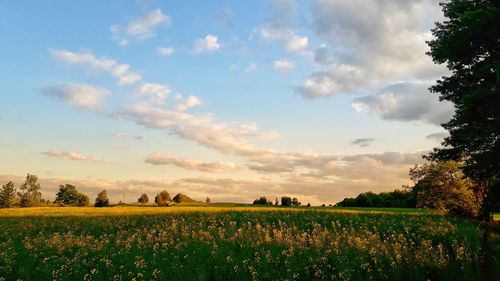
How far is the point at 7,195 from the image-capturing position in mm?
114250

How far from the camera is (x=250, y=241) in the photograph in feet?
54.2

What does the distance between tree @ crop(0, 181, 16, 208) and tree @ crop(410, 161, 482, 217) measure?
353 feet

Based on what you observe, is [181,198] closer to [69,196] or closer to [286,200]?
[286,200]

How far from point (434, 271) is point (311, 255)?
12.9ft

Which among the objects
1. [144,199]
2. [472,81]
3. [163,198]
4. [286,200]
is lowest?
[286,200]

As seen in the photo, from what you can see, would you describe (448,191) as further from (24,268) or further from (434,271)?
(24,268)

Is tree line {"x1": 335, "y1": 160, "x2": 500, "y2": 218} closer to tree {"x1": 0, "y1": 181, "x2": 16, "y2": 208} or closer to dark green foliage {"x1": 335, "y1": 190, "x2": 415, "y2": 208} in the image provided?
dark green foliage {"x1": 335, "y1": 190, "x2": 415, "y2": 208}

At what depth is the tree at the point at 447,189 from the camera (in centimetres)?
4366

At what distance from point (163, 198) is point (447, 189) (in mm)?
57297

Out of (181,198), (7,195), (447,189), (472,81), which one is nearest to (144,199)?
(181,198)

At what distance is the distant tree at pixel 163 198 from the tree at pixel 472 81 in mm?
59765

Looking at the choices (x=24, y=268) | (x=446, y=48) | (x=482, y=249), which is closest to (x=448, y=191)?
(x=446, y=48)

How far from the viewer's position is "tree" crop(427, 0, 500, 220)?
80.3 feet

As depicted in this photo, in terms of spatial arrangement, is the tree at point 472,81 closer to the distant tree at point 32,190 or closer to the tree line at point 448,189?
the tree line at point 448,189
